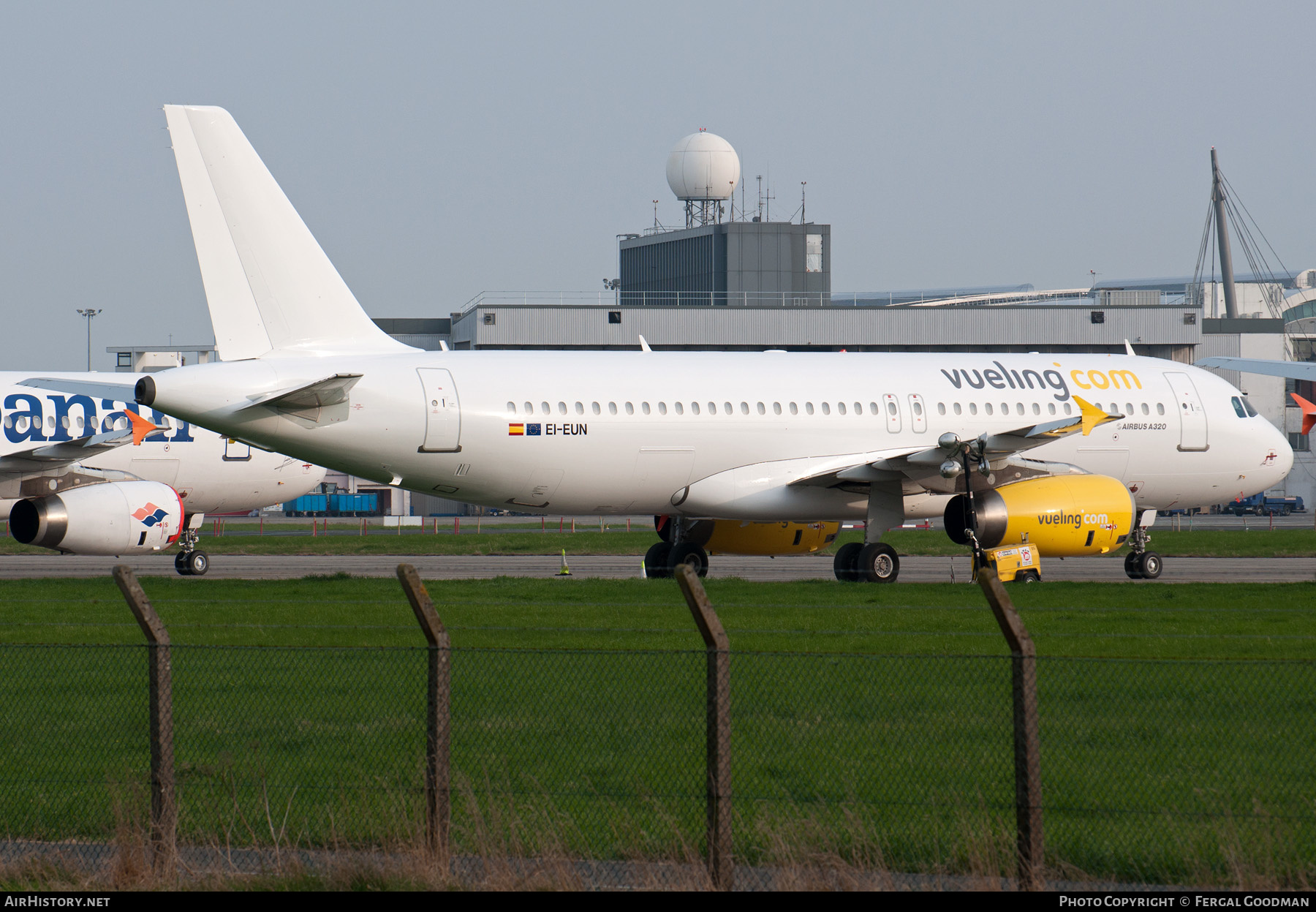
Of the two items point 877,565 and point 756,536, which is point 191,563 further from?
point 877,565

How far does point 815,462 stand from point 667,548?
3.48 metres

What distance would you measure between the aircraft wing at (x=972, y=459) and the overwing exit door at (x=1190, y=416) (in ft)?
12.1

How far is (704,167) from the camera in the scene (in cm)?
8919

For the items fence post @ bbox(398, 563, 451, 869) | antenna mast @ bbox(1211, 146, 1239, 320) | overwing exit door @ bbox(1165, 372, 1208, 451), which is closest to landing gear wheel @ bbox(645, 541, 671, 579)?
overwing exit door @ bbox(1165, 372, 1208, 451)

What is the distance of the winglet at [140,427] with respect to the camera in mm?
28188

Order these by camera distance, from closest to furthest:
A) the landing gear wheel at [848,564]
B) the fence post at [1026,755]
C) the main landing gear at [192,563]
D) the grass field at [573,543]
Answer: the fence post at [1026,755]
the landing gear wheel at [848,564]
the main landing gear at [192,563]
the grass field at [573,543]

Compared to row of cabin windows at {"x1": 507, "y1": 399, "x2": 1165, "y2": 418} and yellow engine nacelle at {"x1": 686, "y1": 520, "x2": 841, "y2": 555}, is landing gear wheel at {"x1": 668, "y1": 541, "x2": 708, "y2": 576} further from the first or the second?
row of cabin windows at {"x1": 507, "y1": 399, "x2": 1165, "y2": 418}

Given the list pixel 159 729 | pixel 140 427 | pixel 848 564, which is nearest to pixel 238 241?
pixel 140 427

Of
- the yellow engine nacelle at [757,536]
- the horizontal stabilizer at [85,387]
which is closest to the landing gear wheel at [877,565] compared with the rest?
the yellow engine nacelle at [757,536]

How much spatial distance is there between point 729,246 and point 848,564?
6291 cm

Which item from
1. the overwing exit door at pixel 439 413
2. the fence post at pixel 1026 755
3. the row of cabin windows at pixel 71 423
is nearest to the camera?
the fence post at pixel 1026 755

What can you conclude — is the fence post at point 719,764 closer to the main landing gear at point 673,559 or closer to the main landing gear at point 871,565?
the main landing gear at point 871,565

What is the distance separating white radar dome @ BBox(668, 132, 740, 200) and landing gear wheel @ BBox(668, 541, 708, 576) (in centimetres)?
6414

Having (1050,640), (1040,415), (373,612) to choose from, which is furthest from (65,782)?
(1040,415)
